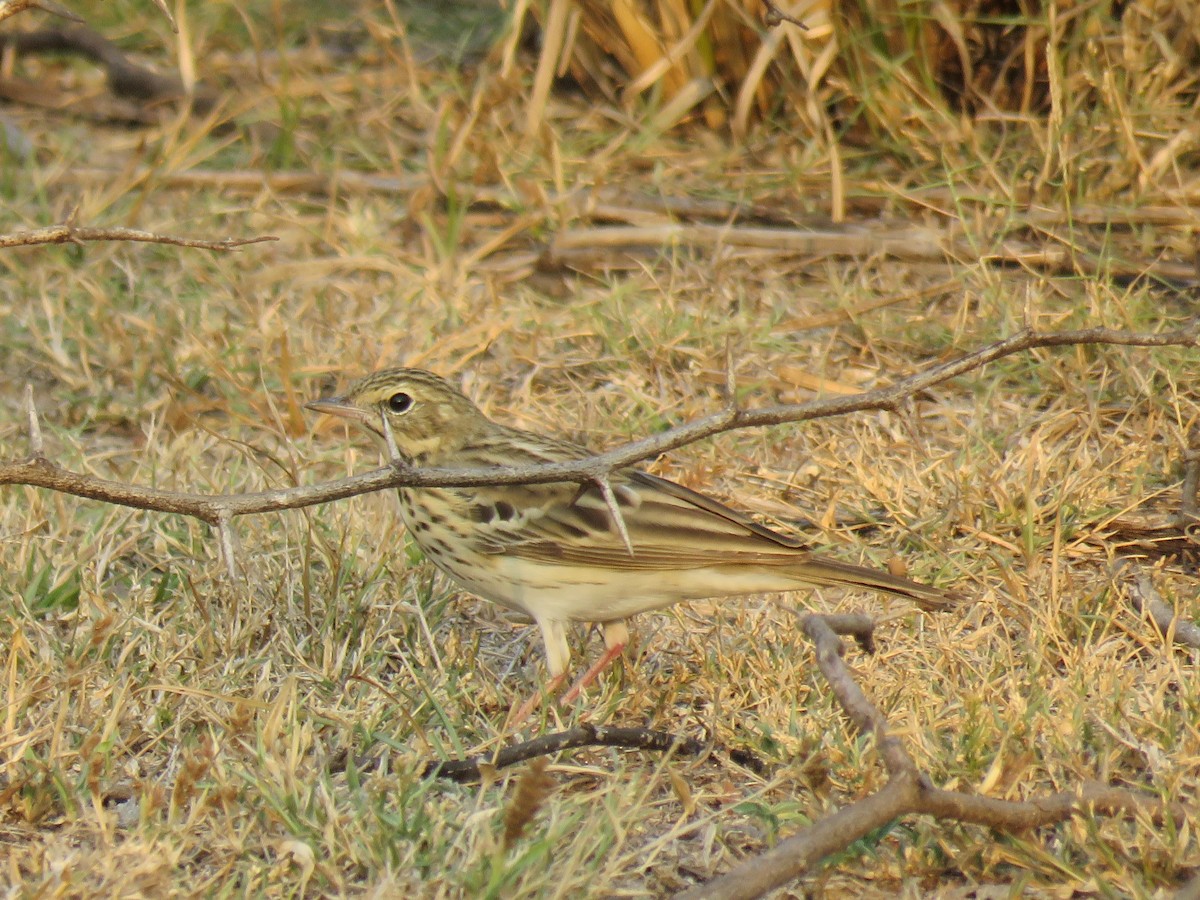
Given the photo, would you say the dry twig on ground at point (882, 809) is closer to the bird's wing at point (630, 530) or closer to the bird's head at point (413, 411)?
the bird's wing at point (630, 530)

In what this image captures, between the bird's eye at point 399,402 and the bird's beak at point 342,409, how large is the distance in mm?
67

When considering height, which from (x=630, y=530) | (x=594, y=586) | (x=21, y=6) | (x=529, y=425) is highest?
(x=21, y=6)

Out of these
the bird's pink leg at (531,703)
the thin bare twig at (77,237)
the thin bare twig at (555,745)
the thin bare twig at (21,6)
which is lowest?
the bird's pink leg at (531,703)

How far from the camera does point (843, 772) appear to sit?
353 centimetres

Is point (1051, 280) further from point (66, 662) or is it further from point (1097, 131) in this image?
point (66, 662)

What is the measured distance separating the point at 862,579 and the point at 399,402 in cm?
141


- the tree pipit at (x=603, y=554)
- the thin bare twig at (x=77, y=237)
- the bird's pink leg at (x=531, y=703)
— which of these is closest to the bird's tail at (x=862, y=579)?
the tree pipit at (x=603, y=554)

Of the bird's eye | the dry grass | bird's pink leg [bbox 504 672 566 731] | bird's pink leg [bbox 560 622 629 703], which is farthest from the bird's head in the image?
bird's pink leg [bbox 504 672 566 731]

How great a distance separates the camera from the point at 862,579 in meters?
3.88

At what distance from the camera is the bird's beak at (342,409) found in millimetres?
4520

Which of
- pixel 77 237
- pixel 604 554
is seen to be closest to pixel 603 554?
pixel 604 554

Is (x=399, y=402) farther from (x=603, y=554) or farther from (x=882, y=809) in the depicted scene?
(x=882, y=809)

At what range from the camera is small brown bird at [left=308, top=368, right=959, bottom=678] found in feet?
13.1

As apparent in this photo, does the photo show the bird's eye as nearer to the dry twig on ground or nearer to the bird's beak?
the bird's beak
